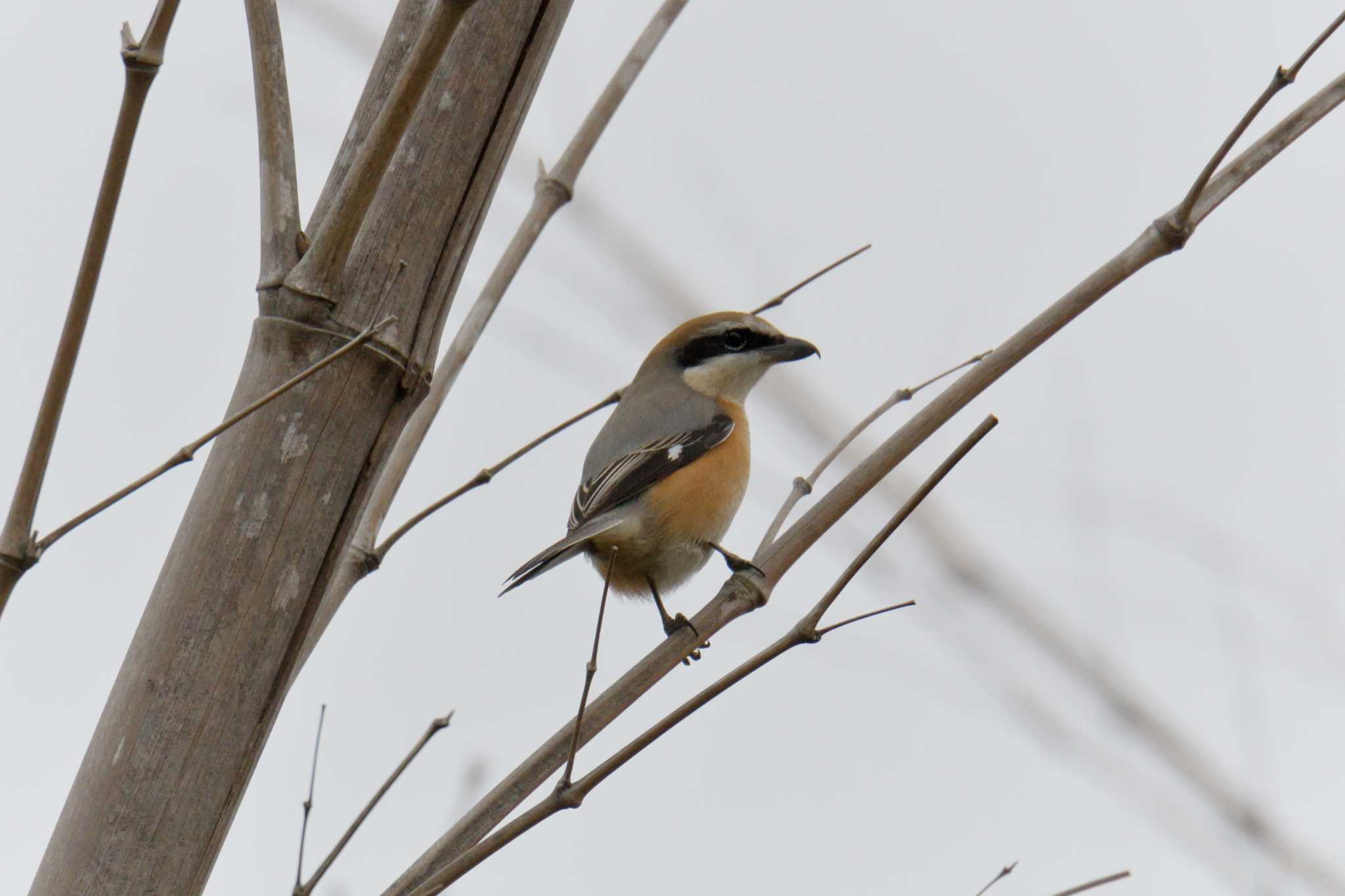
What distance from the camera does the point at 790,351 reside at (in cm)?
428

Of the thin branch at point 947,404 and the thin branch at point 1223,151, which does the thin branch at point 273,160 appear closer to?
the thin branch at point 947,404

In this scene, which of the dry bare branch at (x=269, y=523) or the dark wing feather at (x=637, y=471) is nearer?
the dry bare branch at (x=269, y=523)

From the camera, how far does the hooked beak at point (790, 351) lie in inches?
166

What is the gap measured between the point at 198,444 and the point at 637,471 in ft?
8.66

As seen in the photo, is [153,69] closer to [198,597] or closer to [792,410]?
[198,597]

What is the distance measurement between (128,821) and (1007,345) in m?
1.21

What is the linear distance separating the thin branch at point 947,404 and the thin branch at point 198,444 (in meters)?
0.53

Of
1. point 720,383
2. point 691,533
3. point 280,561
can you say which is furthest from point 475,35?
point 720,383

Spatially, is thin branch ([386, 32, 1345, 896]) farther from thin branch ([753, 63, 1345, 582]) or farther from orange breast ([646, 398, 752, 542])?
orange breast ([646, 398, 752, 542])

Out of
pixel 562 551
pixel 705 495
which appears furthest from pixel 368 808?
pixel 705 495

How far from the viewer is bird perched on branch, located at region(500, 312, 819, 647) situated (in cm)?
370

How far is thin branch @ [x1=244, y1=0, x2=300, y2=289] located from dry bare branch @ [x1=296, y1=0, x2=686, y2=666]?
291mm

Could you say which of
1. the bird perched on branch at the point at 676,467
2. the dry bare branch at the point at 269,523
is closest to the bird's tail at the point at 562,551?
the bird perched on branch at the point at 676,467

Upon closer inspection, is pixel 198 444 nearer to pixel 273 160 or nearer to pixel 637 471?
pixel 273 160
